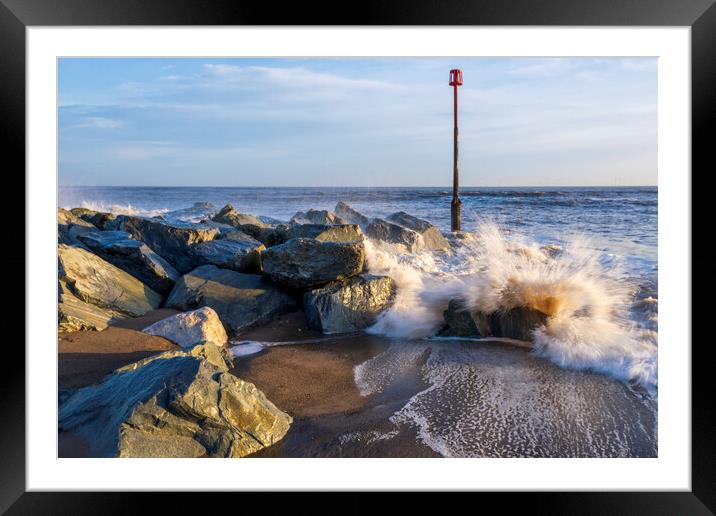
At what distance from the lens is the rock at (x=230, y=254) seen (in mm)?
5203

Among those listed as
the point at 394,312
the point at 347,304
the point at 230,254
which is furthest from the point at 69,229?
the point at 394,312

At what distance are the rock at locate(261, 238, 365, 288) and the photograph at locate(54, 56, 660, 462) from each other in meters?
0.02

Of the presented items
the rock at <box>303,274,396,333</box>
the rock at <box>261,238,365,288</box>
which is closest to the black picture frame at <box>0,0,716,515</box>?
the rock at <box>303,274,396,333</box>

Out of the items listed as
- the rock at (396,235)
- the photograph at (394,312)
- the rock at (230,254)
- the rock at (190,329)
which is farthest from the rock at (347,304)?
the rock at (396,235)

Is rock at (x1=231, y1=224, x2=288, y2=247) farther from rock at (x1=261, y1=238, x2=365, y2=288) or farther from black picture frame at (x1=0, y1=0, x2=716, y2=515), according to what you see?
black picture frame at (x1=0, y1=0, x2=716, y2=515)

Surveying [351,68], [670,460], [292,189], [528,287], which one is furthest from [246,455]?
[292,189]

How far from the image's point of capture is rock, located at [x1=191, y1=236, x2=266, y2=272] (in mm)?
5203

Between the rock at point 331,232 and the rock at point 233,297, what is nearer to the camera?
the rock at point 233,297

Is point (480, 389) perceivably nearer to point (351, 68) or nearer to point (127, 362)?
point (127, 362)

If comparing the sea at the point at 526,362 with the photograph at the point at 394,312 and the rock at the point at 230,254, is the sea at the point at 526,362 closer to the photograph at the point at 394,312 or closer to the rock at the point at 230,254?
the photograph at the point at 394,312

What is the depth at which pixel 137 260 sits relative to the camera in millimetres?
5059
